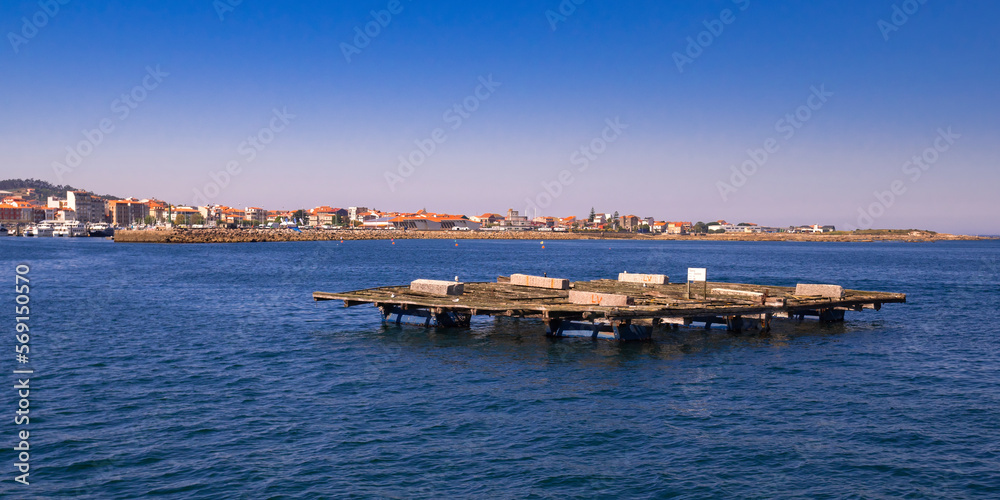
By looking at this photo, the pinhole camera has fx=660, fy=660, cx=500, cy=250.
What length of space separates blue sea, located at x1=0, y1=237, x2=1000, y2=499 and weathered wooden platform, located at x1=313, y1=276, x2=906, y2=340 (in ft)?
3.82

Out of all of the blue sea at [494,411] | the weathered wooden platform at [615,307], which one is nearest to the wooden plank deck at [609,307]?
the weathered wooden platform at [615,307]

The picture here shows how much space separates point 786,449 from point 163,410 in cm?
1785

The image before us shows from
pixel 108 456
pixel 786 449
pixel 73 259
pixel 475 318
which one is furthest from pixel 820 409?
pixel 73 259

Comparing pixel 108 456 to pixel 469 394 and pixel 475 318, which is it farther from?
pixel 475 318

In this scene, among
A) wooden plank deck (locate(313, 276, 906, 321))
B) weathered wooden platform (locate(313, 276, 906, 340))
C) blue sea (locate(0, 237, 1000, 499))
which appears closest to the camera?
blue sea (locate(0, 237, 1000, 499))

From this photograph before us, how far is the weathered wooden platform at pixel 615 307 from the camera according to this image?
31.5 metres

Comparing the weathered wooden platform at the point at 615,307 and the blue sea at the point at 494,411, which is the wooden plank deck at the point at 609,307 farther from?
the blue sea at the point at 494,411

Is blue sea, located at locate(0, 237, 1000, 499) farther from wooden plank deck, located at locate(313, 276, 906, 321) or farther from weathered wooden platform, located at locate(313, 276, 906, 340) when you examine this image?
wooden plank deck, located at locate(313, 276, 906, 321)

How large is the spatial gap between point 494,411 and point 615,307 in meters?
12.7

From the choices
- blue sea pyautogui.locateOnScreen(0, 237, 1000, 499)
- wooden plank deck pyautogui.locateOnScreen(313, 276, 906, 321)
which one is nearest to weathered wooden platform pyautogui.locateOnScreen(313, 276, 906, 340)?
wooden plank deck pyautogui.locateOnScreen(313, 276, 906, 321)

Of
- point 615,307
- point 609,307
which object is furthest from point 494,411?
point 615,307

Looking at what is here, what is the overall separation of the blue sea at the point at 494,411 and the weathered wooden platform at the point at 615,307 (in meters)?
1.16

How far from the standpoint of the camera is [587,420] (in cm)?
1952

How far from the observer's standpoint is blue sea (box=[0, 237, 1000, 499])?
15.0m
